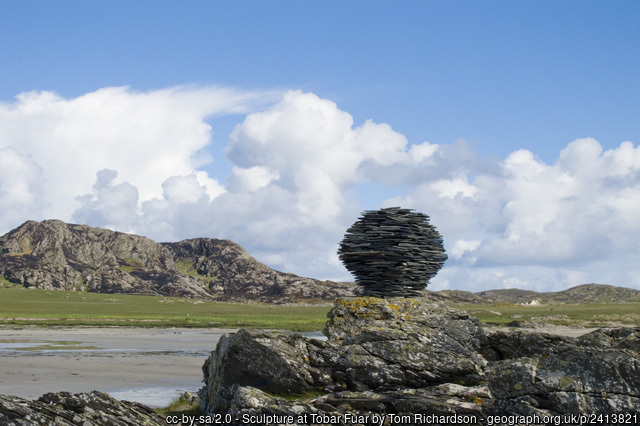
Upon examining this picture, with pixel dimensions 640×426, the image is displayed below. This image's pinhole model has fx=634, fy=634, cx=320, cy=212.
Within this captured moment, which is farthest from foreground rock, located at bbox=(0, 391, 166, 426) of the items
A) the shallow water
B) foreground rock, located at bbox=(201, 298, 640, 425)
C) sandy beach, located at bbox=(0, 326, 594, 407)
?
sandy beach, located at bbox=(0, 326, 594, 407)

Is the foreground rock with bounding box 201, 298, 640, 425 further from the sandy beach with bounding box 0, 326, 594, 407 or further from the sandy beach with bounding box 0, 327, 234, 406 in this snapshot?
the sandy beach with bounding box 0, 327, 234, 406

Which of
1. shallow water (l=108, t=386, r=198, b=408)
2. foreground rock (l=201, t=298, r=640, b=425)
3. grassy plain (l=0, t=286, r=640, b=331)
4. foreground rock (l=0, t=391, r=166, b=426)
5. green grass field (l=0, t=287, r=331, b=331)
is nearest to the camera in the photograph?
foreground rock (l=0, t=391, r=166, b=426)

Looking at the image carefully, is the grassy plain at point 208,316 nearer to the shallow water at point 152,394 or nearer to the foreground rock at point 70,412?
the shallow water at point 152,394

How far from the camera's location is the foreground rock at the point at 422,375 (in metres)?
10.9

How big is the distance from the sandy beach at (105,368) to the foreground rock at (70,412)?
5631 mm

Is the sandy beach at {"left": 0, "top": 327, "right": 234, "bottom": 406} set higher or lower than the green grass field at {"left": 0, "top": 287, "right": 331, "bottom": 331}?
higher

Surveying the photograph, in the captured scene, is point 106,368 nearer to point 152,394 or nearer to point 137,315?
point 152,394

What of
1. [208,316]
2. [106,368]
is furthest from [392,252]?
[208,316]

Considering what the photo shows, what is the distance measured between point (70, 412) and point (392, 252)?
39.5ft

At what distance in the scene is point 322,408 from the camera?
488 inches

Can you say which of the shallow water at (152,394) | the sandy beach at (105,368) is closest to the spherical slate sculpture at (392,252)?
the shallow water at (152,394)

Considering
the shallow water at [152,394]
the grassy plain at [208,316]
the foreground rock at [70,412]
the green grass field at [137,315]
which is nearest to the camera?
the foreground rock at [70,412]

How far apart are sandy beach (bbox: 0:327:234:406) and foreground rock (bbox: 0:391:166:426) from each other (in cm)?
563

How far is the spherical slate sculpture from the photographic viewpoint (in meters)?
20.7
